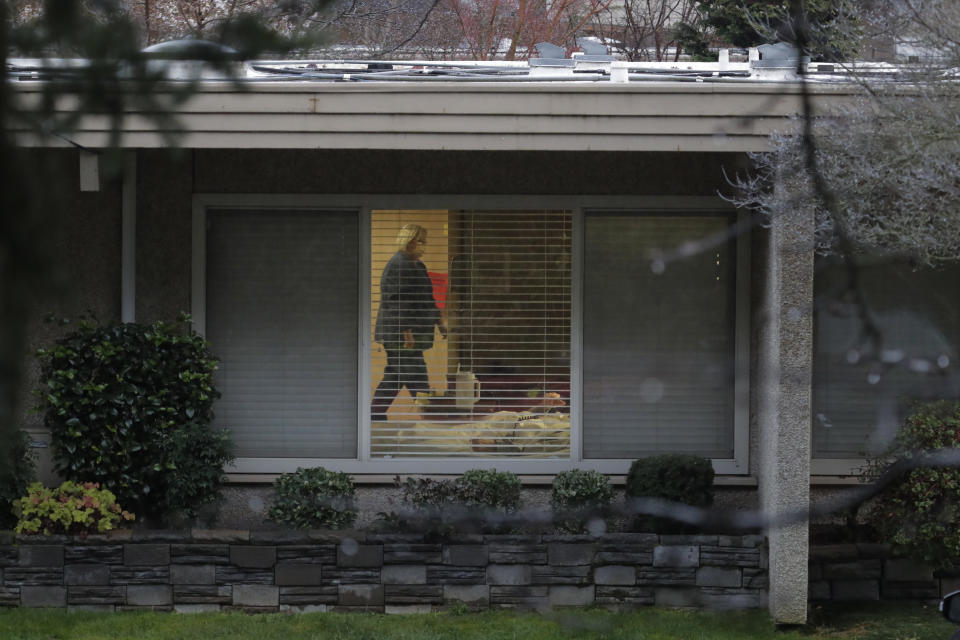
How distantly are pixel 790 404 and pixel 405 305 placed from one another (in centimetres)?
266

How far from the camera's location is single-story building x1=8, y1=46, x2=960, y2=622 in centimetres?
732

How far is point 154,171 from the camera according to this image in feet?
24.1

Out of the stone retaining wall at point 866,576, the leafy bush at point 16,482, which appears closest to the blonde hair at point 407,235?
the leafy bush at point 16,482

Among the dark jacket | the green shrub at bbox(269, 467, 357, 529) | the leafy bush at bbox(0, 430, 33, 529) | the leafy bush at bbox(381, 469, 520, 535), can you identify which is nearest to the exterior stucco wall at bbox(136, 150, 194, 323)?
the leafy bush at bbox(0, 430, 33, 529)

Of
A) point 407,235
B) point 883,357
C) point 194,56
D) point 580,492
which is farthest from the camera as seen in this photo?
point 407,235

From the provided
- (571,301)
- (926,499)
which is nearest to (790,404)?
(926,499)

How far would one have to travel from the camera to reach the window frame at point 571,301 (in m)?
7.33

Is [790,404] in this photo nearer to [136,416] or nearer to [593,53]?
[593,53]

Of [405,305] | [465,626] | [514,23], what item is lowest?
[465,626]

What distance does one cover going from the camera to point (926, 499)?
6.12 meters

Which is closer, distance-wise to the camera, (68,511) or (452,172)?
(68,511)

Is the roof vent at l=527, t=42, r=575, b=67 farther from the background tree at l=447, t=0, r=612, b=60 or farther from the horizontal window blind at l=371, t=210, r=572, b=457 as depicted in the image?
the background tree at l=447, t=0, r=612, b=60

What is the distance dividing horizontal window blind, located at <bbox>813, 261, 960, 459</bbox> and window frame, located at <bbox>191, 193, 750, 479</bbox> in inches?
19.4

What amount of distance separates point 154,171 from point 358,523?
268 centimetres
